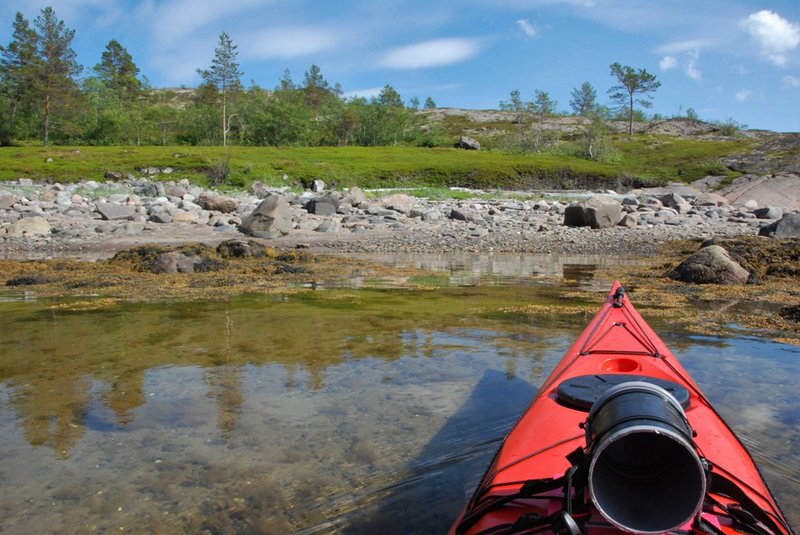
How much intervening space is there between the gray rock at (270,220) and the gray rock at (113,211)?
3.84 metres

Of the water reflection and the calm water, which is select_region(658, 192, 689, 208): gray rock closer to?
the water reflection

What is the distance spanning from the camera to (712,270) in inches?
384

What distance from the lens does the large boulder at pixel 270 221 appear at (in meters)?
16.0

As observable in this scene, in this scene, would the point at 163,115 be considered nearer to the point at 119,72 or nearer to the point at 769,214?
the point at 119,72

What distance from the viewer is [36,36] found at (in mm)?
54656

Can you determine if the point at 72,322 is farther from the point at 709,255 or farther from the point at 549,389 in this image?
the point at 709,255

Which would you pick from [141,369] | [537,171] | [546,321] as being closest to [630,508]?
[141,369]

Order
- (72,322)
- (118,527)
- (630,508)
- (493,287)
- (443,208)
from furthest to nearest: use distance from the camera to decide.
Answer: (443,208), (493,287), (72,322), (118,527), (630,508)

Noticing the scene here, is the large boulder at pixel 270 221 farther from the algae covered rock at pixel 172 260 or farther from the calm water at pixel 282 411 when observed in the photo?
the calm water at pixel 282 411

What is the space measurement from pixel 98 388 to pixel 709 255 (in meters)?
9.01


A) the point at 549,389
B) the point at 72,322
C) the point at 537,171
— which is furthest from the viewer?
the point at 537,171

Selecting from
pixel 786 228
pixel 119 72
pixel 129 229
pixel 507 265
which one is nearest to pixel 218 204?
pixel 129 229

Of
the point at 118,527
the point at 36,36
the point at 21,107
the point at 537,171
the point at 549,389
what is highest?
the point at 36,36

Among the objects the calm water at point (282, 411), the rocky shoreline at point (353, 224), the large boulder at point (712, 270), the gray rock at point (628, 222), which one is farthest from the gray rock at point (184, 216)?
the large boulder at point (712, 270)
